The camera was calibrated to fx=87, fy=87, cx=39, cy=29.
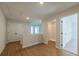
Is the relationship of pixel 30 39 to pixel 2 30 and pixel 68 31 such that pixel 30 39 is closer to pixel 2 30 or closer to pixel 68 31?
pixel 2 30

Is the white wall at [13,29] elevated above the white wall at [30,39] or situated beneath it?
elevated above

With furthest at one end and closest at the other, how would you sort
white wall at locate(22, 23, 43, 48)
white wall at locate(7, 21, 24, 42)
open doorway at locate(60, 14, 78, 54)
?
white wall at locate(22, 23, 43, 48) < open doorway at locate(60, 14, 78, 54) < white wall at locate(7, 21, 24, 42)

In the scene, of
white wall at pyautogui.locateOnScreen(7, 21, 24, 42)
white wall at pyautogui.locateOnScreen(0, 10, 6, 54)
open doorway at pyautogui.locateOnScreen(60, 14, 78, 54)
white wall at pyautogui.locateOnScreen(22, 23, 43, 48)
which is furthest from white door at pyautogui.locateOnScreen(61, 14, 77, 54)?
white wall at pyautogui.locateOnScreen(0, 10, 6, 54)

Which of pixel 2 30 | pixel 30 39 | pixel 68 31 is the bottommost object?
pixel 30 39

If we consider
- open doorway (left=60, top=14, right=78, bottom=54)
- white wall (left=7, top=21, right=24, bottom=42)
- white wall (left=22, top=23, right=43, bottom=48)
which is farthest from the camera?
white wall (left=22, top=23, right=43, bottom=48)

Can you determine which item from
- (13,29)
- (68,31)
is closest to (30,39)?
(13,29)

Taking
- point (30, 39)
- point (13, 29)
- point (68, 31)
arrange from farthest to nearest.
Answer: point (30, 39), point (68, 31), point (13, 29)

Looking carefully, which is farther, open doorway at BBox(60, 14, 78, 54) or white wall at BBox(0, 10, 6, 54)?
open doorway at BBox(60, 14, 78, 54)

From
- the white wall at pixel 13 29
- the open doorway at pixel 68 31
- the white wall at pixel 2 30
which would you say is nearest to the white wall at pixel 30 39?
the white wall at pixel 13 29

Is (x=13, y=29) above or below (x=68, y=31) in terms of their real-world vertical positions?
above

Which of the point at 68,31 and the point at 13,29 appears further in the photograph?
the point at 68,31

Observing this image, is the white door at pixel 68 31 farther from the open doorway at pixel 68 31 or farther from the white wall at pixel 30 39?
the white wall at pixel 30 39

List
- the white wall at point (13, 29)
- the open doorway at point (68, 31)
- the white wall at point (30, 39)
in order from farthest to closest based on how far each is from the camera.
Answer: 1. the white wall at point (30, 39)
2. the open doorway at point (68, 31)
3. the white wall at point (13, 29)

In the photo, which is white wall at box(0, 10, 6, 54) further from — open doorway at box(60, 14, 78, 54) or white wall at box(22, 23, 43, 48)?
open doorway at box(60, 14, 78, 54)
